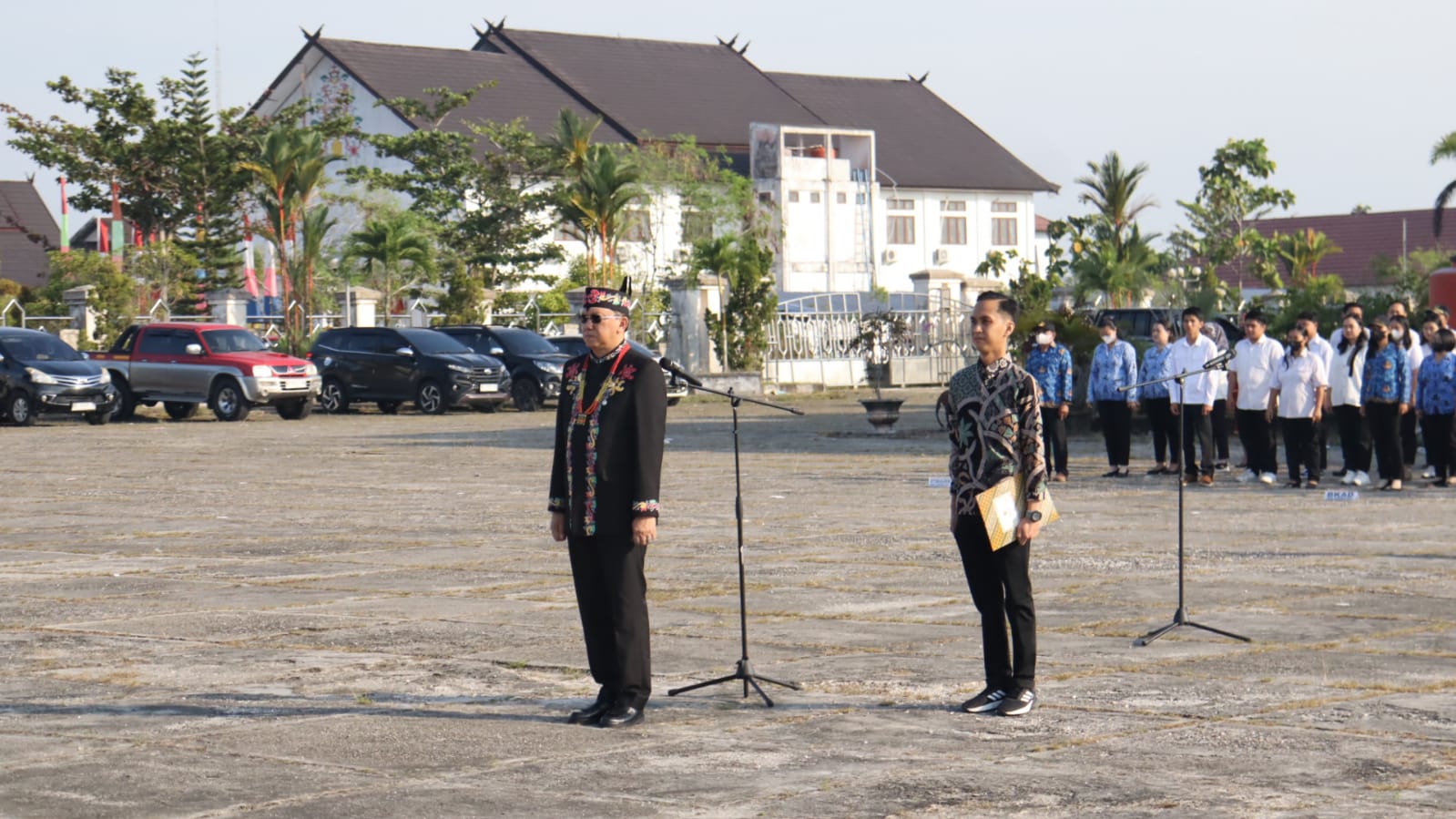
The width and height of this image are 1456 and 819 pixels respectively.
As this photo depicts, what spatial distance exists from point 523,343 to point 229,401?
667 centimetres

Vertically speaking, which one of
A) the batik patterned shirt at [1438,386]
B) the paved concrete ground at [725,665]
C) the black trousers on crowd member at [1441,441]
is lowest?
the paved concrete ground at [725,665]

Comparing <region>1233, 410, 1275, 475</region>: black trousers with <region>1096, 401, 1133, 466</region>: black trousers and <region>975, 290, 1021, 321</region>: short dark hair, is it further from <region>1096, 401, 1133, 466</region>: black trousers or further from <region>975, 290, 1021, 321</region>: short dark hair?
<region>975, 290, 1021, 321</region>: short dark hair

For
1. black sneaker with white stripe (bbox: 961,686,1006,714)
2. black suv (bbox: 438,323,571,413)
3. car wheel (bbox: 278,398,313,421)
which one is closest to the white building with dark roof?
black suv (bbox: 438,323,571,413)

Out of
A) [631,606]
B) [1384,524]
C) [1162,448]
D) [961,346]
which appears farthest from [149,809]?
[961,346]

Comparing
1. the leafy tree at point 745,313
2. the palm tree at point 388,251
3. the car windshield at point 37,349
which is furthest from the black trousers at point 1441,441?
the palm tree at point 388,251

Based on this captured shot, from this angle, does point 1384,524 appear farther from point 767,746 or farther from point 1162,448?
point 767,746

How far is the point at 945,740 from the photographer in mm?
7281

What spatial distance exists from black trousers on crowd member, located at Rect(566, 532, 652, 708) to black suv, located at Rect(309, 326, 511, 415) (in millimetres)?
28449

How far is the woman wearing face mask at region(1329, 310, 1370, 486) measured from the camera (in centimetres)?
1889

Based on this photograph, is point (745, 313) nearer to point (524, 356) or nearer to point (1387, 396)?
point (524, 356)

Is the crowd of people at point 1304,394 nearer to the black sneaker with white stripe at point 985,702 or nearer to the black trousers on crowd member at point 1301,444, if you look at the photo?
the black trousers on crowd member at point 1301,444

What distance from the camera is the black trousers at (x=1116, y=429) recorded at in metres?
20.2

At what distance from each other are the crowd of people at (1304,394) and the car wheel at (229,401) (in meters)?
18.4

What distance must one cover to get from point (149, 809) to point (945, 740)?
2.88m
